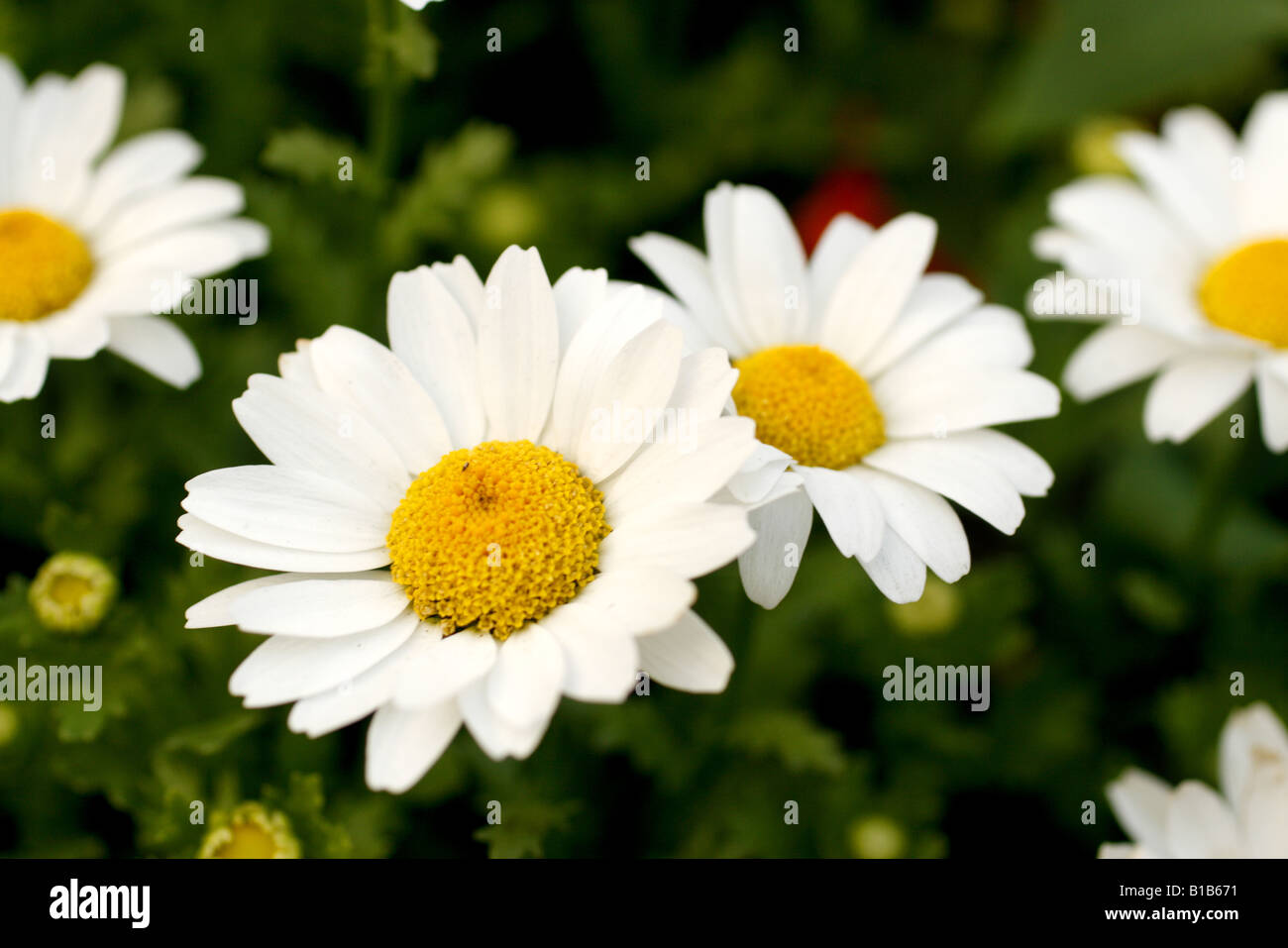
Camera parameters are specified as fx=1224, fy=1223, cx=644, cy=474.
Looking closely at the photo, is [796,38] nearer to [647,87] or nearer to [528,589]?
[647,87]

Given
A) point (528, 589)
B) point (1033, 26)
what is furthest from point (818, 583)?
point (1033, 26)

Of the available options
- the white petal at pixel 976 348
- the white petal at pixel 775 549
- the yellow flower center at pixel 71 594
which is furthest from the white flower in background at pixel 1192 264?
the yellow flower center at pixel 71 594

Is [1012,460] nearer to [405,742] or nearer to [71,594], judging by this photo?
[405,742]

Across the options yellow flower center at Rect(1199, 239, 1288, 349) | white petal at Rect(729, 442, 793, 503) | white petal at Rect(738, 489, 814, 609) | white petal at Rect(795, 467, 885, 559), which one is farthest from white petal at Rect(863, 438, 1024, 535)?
yellow flower center at Rect(1199, 239, 1288, 349)

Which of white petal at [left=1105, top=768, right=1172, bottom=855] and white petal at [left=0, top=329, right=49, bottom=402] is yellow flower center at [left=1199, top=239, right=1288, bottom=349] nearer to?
white petal at [left=1105, top=768, right=1172, bottom=855]

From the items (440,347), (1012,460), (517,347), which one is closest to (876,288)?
(1012,460)

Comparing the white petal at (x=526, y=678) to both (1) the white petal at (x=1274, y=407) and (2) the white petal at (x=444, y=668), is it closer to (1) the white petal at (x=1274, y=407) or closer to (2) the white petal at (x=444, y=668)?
(2) the white petal at (x=444, y=668)
